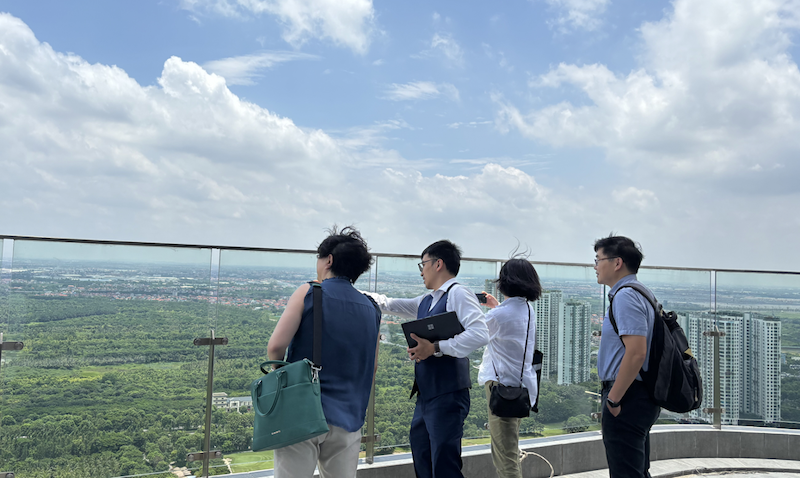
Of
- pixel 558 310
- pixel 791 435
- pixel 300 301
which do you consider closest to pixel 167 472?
pixel 300 301

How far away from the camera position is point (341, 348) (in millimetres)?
2285

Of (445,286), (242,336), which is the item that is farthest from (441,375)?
(242,336)

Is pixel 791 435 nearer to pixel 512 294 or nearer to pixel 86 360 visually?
pixel 512 294

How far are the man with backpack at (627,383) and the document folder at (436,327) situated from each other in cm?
85

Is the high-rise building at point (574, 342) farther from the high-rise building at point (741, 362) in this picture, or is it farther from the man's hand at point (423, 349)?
the man's hand at point (423, 349)

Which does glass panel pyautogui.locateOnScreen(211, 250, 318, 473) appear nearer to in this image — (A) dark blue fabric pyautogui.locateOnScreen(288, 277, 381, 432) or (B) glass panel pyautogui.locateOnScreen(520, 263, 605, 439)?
(A) dark blue fabric pyautogui.locateOnScreen(288, 277, 381, 432)

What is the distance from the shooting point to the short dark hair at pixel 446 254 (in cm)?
310

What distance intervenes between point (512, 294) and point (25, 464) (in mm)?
2917

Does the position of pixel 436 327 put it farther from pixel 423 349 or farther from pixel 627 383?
pixel 627 383

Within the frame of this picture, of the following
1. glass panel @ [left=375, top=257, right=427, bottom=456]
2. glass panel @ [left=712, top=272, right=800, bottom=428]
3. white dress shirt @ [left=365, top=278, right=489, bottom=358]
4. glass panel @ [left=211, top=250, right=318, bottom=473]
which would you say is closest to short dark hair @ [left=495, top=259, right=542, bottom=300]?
white dress shirt @ [left=365, top=278, right=489, bottom=358]

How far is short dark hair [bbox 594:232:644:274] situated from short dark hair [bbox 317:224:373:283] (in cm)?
145

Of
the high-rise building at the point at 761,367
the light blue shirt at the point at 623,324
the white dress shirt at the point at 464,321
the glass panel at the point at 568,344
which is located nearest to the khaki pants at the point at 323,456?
the white dress shirt at the point at 464,321

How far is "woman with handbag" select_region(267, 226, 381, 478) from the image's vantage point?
7.31ft

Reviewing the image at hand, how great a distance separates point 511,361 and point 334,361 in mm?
1354
